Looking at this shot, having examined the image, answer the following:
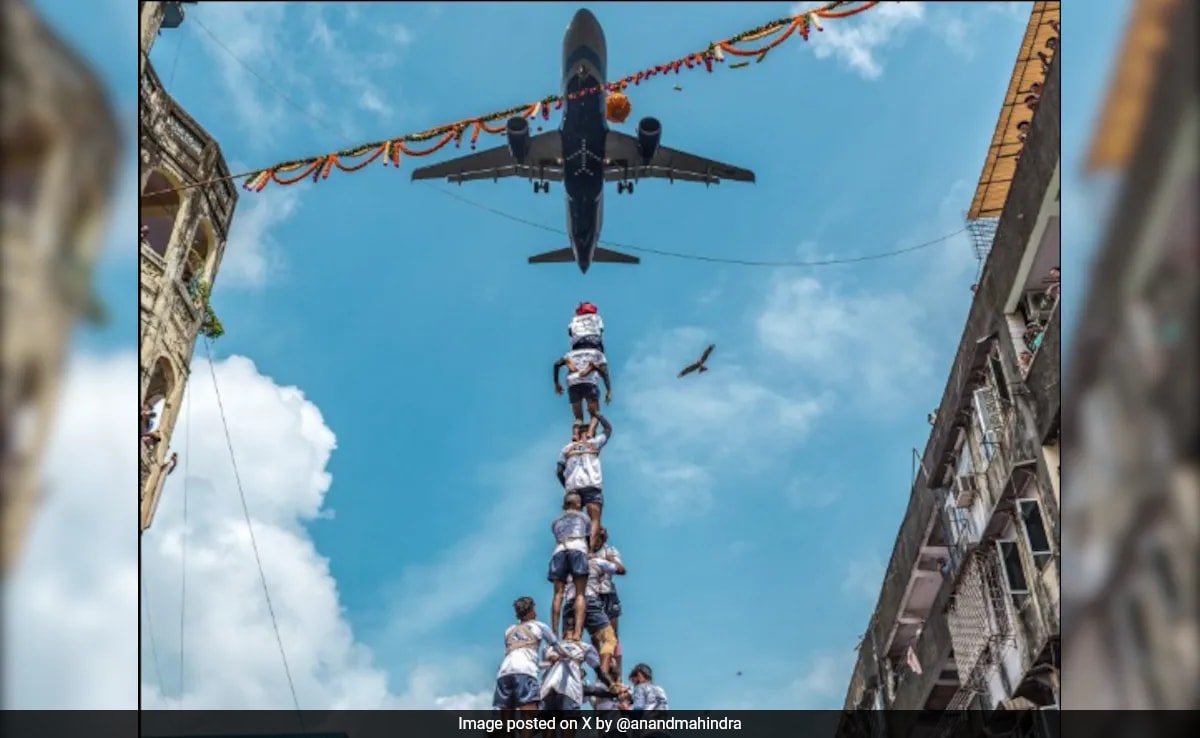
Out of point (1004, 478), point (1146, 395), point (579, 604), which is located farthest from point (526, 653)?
point (1004, 478)

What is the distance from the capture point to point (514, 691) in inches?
375

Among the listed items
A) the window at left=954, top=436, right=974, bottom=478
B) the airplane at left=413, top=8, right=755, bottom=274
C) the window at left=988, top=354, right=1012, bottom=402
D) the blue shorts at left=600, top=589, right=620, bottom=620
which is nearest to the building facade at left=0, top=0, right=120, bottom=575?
the blue shorts at left=600, top=589, right=620, bottom=620

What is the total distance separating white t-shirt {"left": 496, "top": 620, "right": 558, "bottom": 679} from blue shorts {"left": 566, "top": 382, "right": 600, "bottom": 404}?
5478 millimetres

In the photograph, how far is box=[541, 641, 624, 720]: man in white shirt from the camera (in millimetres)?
9609

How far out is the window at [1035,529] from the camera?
52.2 feet

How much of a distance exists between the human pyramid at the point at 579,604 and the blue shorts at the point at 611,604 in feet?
0.04

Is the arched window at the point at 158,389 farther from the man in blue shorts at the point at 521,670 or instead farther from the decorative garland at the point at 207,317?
the man in blue shorts at the point at 521,670

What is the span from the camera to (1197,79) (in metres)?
2.35

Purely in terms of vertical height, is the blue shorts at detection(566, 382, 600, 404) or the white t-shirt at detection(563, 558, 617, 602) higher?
the blue shorts at detection(566, 382, 600, 404)

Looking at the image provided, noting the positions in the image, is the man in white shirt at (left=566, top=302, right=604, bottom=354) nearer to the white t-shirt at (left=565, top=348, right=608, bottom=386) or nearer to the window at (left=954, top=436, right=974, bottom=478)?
the white t-shirt at (left=565, top=348, right=608, bottom=386)

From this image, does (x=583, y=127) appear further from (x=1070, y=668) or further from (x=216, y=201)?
(x=1070, y=668)

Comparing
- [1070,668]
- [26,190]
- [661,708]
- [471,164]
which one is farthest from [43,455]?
[471,164]

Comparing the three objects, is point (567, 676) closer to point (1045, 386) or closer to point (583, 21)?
point (1045, 386)

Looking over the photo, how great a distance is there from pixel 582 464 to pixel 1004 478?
25.6 ft
